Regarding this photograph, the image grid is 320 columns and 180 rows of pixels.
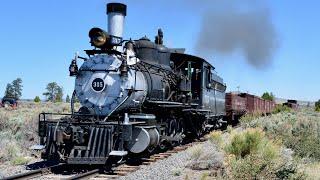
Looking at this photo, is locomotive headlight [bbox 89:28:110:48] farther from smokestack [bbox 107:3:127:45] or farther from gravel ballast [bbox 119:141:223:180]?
gravel ballast [bbox 119:141:223:180]

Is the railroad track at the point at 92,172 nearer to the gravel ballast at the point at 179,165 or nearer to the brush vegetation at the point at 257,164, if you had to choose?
the gravel ballast at the point at 179,165

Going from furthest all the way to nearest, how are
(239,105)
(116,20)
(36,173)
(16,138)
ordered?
1. (239,105)
2. (16,138)
3. (116,20)
4. (36,173)

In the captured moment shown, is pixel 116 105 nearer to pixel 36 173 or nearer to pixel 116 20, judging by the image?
pixel 116 20

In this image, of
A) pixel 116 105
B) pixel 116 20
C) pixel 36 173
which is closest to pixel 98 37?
pixel 116 20

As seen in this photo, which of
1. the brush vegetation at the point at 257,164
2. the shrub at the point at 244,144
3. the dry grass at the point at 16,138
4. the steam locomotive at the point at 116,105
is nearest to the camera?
the brush vegetation at the point at 257,164

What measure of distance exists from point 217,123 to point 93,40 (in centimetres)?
1313

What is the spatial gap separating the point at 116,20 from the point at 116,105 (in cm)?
246

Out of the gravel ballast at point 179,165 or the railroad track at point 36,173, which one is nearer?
the railroad track at point 36,173

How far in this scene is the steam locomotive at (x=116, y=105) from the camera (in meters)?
11.7

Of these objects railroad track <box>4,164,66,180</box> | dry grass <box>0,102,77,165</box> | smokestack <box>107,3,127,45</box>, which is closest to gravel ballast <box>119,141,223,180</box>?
railroad track <box>4,164,66,180</box>

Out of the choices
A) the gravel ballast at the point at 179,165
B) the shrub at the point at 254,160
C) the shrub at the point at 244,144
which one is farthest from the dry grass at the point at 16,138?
the shrub at the point at 254,160

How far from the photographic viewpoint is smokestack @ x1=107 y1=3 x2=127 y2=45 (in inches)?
517

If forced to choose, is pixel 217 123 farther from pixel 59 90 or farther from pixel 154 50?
pixel 59 90

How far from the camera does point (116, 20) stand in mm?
13156
